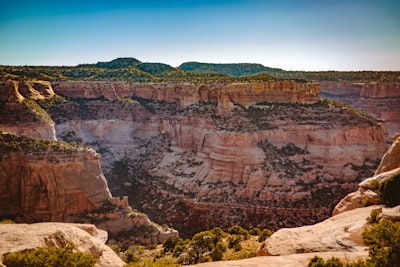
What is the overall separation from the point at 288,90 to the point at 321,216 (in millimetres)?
20874

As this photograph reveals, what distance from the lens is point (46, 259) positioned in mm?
15398

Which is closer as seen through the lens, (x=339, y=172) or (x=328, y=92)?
(x=339, y=172)

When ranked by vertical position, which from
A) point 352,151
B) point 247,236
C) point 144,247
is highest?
point 352,151

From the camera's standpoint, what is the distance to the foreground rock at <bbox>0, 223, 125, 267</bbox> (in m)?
17.6

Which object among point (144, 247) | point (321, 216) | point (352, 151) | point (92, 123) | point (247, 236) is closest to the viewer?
point (247, 236)

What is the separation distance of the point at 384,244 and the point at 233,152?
37033 millimetres

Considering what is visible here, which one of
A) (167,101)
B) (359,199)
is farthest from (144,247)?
(167,101)

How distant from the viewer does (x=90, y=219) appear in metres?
38.0

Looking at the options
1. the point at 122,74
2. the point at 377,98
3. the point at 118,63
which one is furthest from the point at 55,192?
the point at 377,98

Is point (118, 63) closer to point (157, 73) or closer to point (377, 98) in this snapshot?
point (157, 73)

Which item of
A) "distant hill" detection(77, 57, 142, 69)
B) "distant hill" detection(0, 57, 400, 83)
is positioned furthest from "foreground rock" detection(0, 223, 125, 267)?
"distant hill" detection(77, 57, 142, 69)

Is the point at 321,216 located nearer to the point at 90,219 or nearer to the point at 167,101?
the point at 90,219

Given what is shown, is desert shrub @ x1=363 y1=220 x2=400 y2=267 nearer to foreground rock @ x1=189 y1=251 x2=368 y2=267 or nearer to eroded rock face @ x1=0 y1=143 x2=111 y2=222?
foreground rock @ x1=189 y1=251 x2=368 y2=267

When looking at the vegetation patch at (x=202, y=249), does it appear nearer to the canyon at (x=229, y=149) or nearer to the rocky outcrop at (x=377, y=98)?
the canyon at (x=229, y=149)
